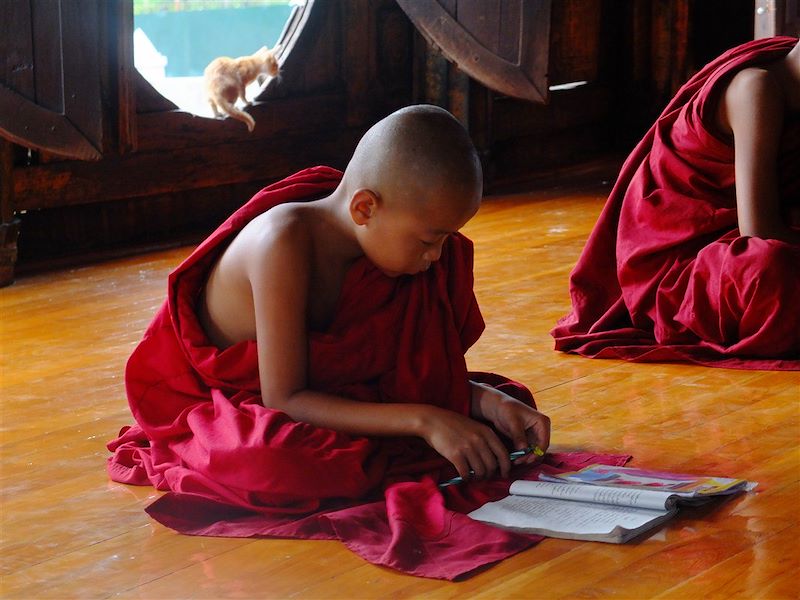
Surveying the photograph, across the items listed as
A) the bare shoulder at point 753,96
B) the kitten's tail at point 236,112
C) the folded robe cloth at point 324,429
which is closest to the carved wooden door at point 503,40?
the kitten's tail at point 236,112

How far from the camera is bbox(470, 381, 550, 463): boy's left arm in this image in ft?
6.82

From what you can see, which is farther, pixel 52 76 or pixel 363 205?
pixel 52 76

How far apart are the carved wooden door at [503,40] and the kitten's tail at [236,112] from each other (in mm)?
854

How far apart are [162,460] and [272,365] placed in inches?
11.9

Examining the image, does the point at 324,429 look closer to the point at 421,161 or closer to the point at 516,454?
the point at 516,454

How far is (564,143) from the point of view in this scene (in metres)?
6.53

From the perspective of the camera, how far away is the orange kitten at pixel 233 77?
473 cm

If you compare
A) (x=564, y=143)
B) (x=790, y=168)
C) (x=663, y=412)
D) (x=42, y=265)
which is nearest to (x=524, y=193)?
(x=564, y=143)

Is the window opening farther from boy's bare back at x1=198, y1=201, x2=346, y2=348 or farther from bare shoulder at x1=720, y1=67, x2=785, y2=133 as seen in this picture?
boy's bare back at x1=198, y1=201, x2=346, y2=348

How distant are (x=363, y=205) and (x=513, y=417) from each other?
44cm

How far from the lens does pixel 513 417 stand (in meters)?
2.10

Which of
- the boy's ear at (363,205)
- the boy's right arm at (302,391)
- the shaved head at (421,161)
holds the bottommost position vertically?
the boy's right arm at (302,391)

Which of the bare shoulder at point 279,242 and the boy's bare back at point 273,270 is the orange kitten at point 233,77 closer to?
the boy's bare back at point 273,270

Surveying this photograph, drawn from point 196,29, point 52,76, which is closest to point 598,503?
point 52,76
